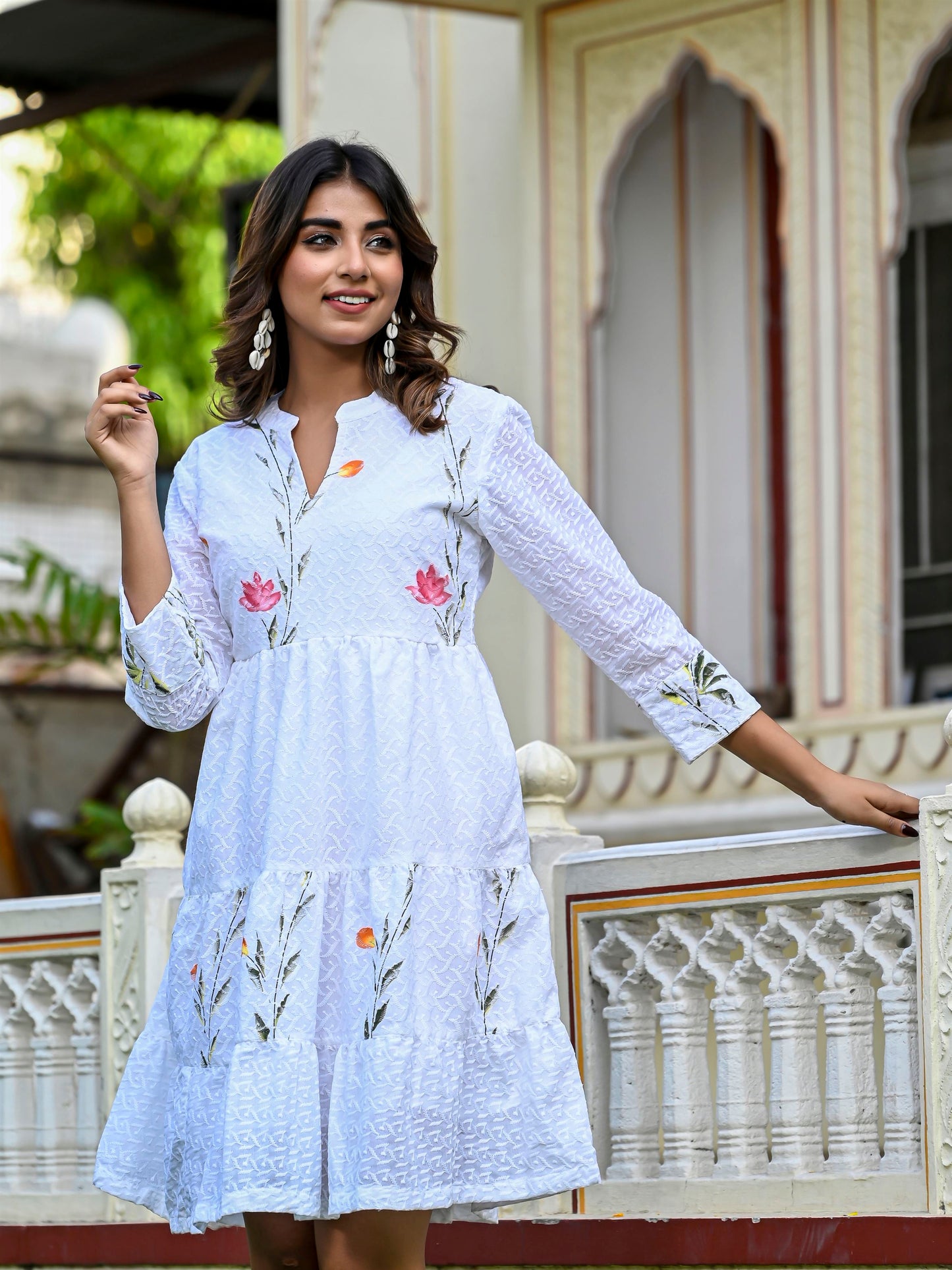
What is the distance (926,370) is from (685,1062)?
4023 millimetres

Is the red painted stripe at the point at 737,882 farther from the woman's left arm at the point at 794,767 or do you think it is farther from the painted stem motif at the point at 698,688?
the painted stem motif at the point at 698,688

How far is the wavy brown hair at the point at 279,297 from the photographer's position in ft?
9.96

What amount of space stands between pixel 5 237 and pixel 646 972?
2476cm

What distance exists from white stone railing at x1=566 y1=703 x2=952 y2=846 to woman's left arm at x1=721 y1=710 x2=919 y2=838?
3.55 m

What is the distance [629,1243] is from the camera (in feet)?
13.9

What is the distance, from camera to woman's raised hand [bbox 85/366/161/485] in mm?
3053

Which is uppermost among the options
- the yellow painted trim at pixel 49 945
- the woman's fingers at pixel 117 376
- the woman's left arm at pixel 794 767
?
the woman's fingers at pixel 117 376

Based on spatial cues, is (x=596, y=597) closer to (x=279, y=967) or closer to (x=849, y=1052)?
(x=279, y=967)

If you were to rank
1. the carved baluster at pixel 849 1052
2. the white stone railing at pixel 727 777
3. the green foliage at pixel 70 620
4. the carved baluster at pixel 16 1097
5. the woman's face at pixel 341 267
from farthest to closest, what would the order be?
the green foliage at pixel 70 620
the white stone railing at pixel 727 777
the carved baluster at pixel 16 1097
the carved baluster at pixel 849 1052
the woman's face at pixel 341 267

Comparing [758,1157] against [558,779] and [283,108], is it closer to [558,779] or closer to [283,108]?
[558,779]

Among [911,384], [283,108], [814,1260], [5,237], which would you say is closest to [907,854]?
[814,1260]

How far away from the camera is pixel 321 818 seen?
9.51ft

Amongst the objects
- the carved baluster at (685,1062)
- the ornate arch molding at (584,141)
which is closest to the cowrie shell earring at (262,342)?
the carved baluster at (685,1062)

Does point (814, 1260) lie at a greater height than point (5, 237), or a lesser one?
lesser
